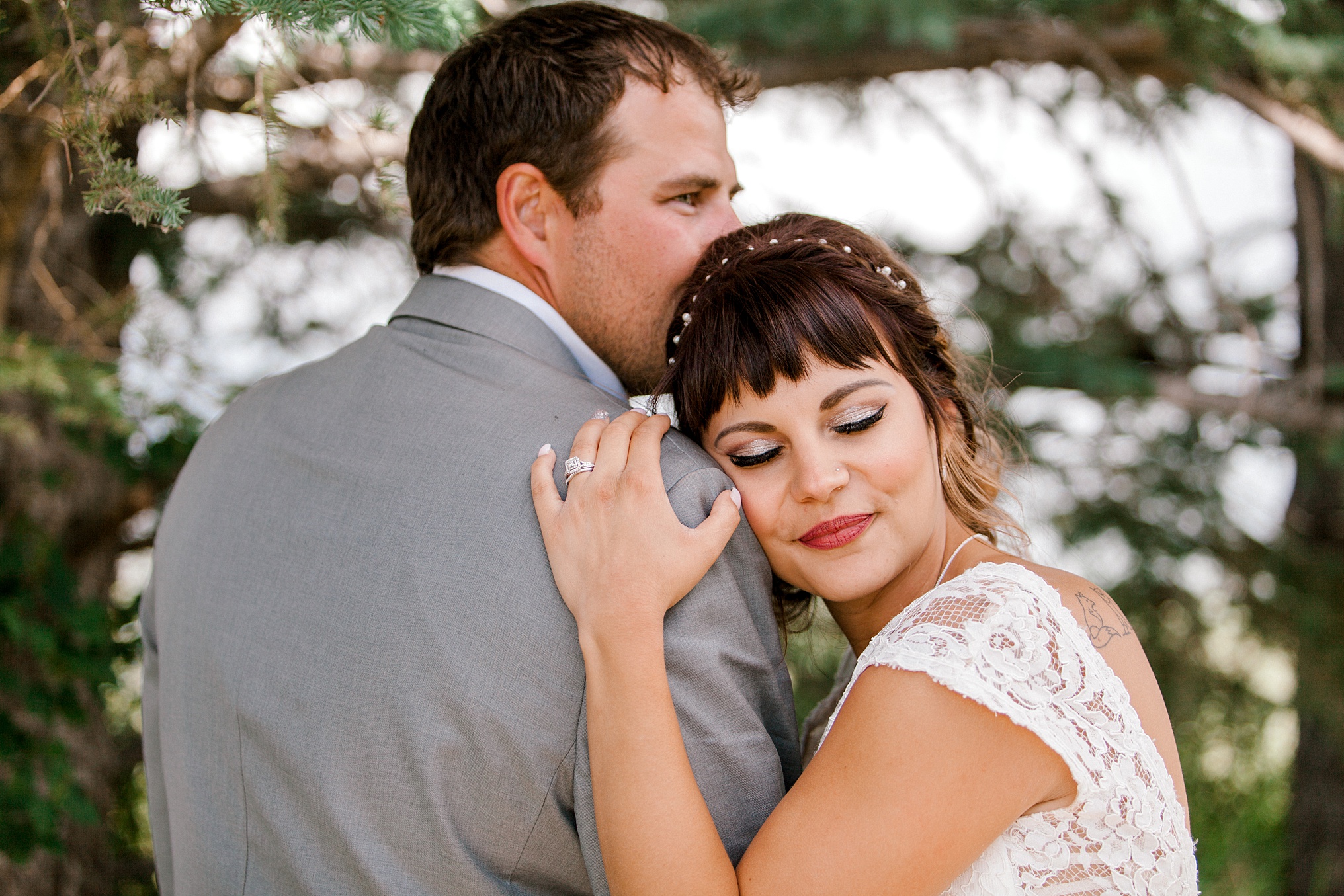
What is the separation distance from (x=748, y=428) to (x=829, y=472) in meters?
0.16

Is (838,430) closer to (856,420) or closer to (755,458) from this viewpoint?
(856,420)

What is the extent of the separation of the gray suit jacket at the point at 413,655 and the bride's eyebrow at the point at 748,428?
0.24 feet

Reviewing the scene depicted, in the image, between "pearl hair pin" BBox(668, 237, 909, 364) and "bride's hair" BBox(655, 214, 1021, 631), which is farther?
"pearl hair pin" BBox(668, 237, 909, 364)

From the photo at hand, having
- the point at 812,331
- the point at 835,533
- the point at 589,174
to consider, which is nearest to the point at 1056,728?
the point at 835,533

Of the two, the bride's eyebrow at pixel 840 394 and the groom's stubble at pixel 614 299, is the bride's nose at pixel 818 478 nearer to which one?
the bride's eyebrow at pixel 840 394

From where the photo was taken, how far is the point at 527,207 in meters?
2.15

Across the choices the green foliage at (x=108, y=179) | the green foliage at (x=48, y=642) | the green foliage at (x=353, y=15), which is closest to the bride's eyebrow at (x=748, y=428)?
the green foliage at (x=353, y=15)

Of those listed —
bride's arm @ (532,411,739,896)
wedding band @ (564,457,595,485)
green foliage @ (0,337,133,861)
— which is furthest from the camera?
green foliage @ (0,337,133,861)

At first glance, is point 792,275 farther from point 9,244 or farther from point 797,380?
point 9,244

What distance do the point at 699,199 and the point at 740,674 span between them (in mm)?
1157

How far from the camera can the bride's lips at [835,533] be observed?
1706 mm

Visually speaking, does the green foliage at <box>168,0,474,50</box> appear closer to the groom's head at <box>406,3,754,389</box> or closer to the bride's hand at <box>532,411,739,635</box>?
the groom's head at <box>406,3,754,389</box>

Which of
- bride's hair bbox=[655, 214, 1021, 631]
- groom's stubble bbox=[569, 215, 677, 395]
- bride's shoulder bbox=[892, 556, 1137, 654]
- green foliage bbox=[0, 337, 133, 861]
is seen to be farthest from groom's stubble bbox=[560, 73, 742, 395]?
green foliage bbox=[0, 337, 133, 861]

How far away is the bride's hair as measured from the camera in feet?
5.64
